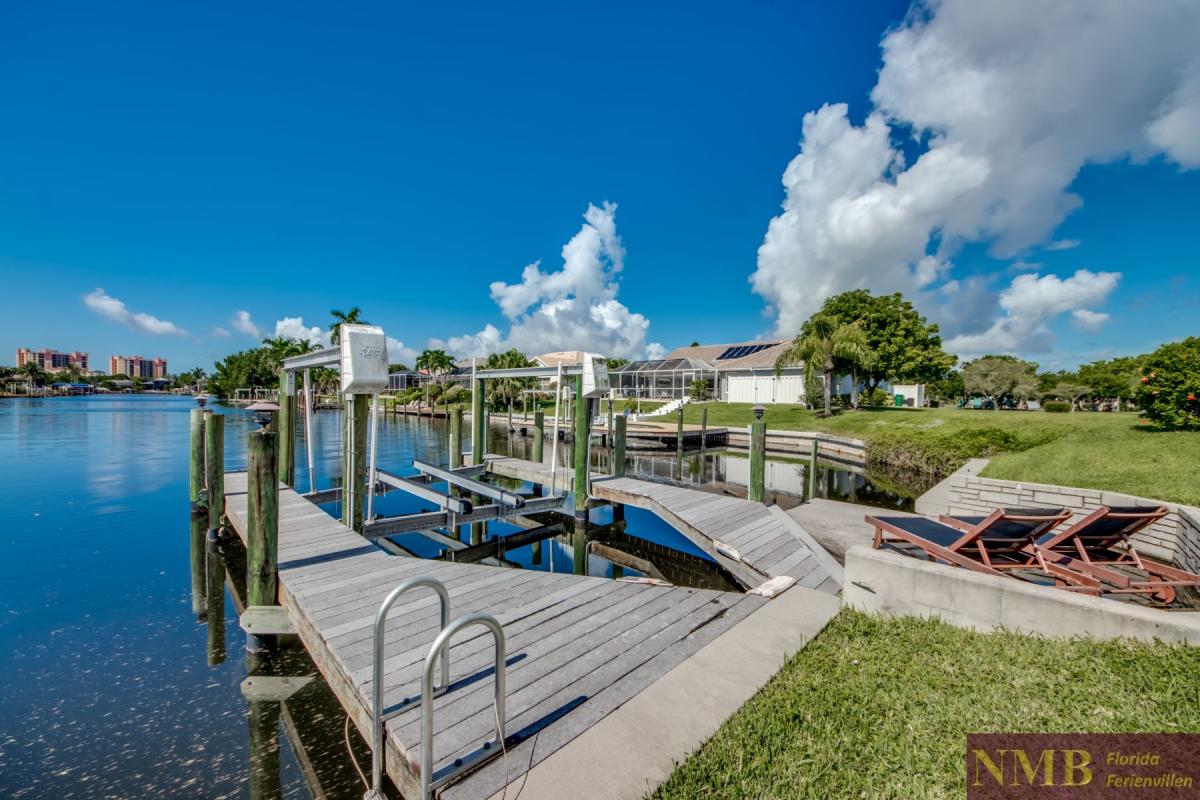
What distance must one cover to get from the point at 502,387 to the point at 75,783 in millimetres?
46773

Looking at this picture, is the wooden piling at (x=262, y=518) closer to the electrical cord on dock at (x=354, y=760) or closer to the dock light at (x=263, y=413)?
the electrical cord on dock at (x=354, y=760)

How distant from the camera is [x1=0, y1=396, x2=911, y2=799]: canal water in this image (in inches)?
166

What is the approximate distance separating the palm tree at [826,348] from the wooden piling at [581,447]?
2575 centimetres

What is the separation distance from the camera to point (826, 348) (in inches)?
1246

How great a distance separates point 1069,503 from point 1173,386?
21.7 feet

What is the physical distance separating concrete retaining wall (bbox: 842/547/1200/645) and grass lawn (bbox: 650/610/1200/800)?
0.13m

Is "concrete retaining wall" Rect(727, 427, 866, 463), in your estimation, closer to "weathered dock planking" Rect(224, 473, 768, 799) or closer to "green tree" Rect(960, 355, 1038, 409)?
"weathered dock planking" Rect(224, 473, 768, 799)

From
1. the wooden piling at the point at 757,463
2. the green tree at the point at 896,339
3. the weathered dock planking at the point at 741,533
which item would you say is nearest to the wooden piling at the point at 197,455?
the weathered dock planking at the point at 741,533

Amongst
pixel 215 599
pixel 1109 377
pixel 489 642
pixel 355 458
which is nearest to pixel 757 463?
pixel 489 642

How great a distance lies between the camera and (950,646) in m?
3.82

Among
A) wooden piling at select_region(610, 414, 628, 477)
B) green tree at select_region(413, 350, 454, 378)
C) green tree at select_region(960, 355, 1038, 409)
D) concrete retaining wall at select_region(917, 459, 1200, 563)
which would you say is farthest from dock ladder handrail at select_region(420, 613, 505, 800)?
green tree at select_region(413, 350, 454, 378)

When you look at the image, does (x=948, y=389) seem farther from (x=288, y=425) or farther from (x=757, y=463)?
(x=288, y=425)

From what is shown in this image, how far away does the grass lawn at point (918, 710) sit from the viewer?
2637 millimetres

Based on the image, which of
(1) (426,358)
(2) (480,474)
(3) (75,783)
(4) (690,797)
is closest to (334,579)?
(3) (75,783)
